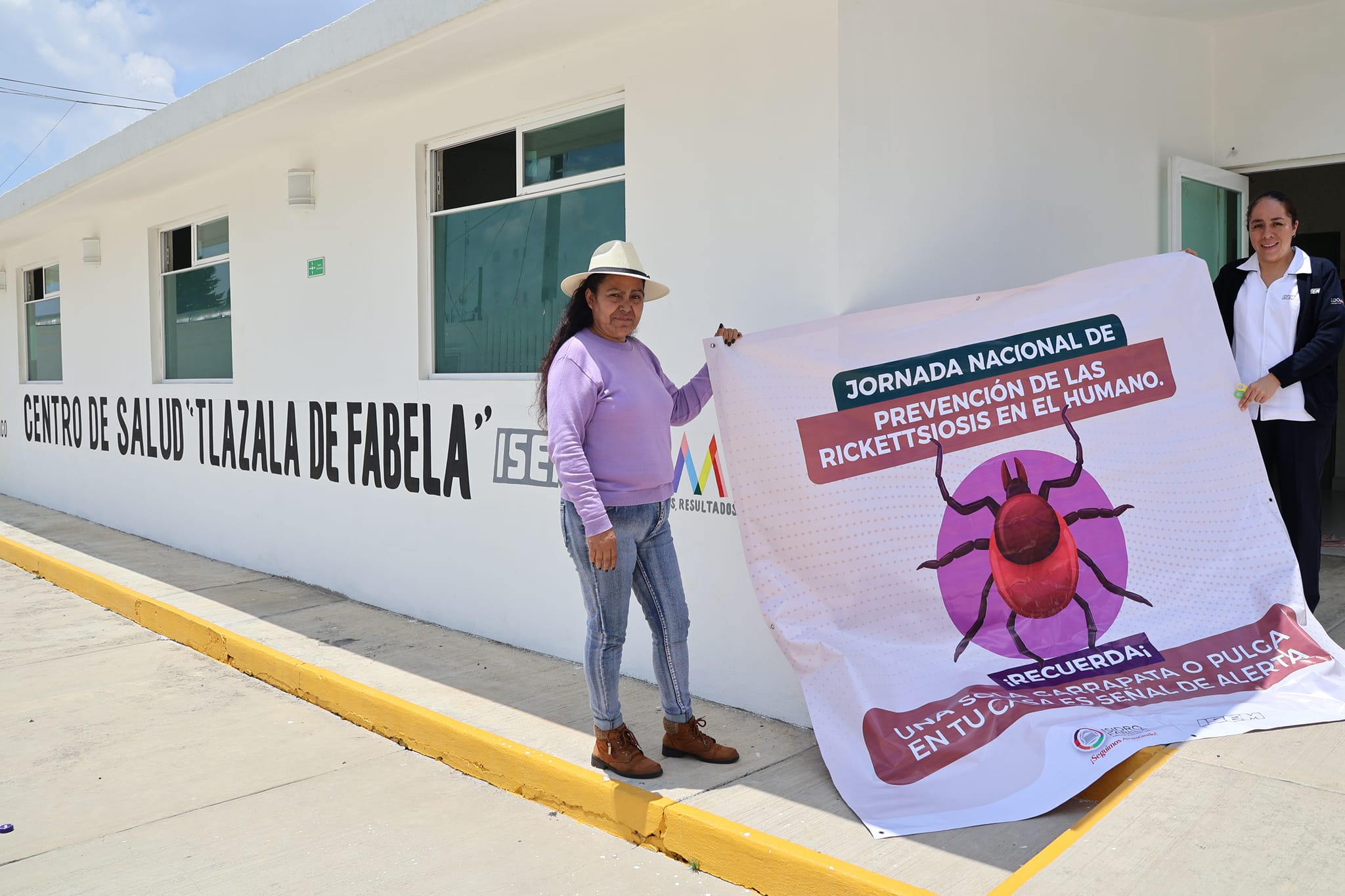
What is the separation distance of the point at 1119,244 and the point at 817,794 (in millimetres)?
3801

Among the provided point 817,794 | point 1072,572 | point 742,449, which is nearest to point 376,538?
point 742,449

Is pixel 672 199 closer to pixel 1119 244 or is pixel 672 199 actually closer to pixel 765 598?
pixel 765 598

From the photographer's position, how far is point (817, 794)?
398 cm

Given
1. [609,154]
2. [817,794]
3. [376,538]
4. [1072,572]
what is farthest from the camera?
[376,538]

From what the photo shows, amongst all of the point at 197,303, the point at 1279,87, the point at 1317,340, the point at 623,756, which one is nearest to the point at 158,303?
the point at 197,303

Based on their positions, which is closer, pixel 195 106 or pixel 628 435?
pixel 628 435

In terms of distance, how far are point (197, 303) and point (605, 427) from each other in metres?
7.34

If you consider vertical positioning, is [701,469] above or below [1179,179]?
below

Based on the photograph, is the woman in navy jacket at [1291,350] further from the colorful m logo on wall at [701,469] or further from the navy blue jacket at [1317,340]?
the colorful m logo on wall at [701,469]

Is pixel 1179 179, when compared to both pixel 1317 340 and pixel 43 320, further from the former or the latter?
pixel 43 320

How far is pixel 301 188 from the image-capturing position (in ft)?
25.8

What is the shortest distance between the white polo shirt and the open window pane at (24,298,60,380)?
13.0 metres

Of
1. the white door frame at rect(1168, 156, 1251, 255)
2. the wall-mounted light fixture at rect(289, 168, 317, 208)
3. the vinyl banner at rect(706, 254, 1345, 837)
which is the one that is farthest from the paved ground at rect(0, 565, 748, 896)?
the white door frame at rect(1168, 156, 1251, 255)

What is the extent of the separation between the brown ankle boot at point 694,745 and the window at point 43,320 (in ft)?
38.5
